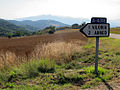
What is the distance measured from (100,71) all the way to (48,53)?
3504 millimetres

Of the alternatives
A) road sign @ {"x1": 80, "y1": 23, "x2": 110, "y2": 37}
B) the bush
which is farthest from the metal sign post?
the bush

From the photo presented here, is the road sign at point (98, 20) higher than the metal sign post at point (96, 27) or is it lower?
higher

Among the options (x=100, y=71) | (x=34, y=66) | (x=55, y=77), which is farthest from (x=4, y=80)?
(x=100, y=71)

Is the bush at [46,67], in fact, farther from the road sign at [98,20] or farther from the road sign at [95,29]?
the road sign at [98,20]

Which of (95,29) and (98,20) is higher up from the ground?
(98,20)

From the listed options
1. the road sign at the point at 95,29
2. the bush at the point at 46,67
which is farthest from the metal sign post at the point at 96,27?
the bush at the point at 46,67

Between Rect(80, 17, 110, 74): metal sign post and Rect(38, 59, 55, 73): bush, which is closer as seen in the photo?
Rect(80, 17, 110, 74): metal sign post

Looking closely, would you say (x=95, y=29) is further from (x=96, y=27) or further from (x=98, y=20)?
(x=98, y=20)

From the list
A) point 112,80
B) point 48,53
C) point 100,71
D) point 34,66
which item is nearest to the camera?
point 112,80

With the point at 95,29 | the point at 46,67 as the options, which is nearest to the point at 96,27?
the point at 95,29

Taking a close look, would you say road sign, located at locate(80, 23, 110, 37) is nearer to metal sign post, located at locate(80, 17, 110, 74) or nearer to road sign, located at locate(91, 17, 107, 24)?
metal sign post, located at locate(80, 17, 110, 74)

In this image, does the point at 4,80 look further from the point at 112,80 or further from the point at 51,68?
the point at 112,80

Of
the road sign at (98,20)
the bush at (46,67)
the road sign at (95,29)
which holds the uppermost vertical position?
the road sign at (98,20)

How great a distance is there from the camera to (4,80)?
448cm
